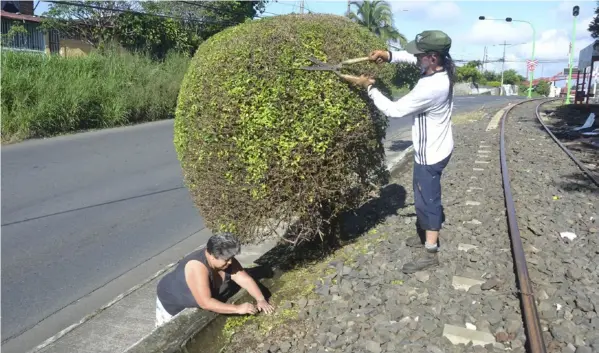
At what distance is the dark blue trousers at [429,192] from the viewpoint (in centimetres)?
436

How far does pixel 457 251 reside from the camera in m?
4.82

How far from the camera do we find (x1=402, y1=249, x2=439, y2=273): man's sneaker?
169 inches

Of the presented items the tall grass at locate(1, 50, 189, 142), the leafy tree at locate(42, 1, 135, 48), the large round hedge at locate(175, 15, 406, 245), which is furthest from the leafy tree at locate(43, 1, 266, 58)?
the large round hedge at locate(175, 15, 406, 245)

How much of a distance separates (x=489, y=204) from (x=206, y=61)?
4.29m

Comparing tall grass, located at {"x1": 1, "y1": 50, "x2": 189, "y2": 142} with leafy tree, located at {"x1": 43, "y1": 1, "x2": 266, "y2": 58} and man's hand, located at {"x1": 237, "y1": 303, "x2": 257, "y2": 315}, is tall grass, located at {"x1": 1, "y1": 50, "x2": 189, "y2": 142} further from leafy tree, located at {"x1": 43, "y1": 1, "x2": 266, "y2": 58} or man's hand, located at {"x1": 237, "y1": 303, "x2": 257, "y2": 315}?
man's hand, located at {"x1": 237, "y1": 303, "x2": 257, "y2": 315}

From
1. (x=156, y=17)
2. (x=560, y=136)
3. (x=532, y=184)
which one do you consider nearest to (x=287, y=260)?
(x=532, y=184)

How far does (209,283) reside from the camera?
380 centimetres

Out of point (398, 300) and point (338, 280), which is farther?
point (338, 280)

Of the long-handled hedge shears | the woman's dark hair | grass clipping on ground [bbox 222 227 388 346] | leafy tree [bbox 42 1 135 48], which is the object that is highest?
leafy tree [bbox 42 1 135 48]

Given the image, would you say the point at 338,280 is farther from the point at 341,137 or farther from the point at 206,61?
the point at 206,61

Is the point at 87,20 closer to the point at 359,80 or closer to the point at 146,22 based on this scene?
the point at 146,22

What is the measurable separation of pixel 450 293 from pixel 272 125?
6.05ft

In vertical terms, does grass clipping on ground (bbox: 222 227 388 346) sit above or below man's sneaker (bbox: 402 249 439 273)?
below

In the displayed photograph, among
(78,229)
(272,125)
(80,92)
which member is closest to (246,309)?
(272,125)
